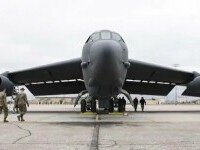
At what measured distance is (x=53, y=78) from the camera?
83.5 ft

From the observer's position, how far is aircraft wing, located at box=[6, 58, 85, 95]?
74.7 ft

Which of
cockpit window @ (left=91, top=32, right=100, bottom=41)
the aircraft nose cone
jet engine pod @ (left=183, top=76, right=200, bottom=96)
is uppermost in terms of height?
cockpit window @ (left=91, top=32, right=100, bottom=41)

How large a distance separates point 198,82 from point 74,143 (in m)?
16.9

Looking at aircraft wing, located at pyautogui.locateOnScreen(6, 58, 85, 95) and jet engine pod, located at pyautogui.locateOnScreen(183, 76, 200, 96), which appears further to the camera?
jet engine pod, located at pyautogui.locateOnScreen(183, 76, 200, 96)

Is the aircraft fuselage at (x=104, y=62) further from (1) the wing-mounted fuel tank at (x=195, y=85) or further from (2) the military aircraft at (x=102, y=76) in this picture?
(1) the wing-mounted fuel tank at (x=195, y=85)

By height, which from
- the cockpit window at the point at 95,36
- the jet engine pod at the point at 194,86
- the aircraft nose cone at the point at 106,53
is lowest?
the jet engine pod at the point at 194,86

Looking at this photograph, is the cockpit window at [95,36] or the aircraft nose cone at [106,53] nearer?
the aircraft nose cone at [106,53]

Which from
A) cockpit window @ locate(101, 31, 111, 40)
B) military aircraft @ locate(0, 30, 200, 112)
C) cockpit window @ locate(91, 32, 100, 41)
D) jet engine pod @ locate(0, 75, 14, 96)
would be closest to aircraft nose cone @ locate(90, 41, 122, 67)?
military aircraft @ locate(0, 30, 200, 112)

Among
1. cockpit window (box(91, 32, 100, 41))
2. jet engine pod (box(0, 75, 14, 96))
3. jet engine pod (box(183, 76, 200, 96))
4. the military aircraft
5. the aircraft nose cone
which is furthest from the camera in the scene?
jet engine pod (box(183, 76, 200, 96))

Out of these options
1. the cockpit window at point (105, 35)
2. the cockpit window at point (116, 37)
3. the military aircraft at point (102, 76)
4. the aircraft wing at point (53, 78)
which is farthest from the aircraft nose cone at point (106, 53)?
the aircraft wing at point (53, 78)

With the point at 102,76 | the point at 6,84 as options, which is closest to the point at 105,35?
the point at 102,76

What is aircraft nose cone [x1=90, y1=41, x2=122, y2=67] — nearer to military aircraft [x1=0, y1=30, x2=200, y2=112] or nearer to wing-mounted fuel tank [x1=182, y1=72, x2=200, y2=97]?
military aircraft [x1=0, y1=30, x2=200, y2=112]

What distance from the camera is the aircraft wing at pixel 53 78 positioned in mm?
22766

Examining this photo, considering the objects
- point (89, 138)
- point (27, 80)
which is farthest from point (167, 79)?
point (89, 138)
